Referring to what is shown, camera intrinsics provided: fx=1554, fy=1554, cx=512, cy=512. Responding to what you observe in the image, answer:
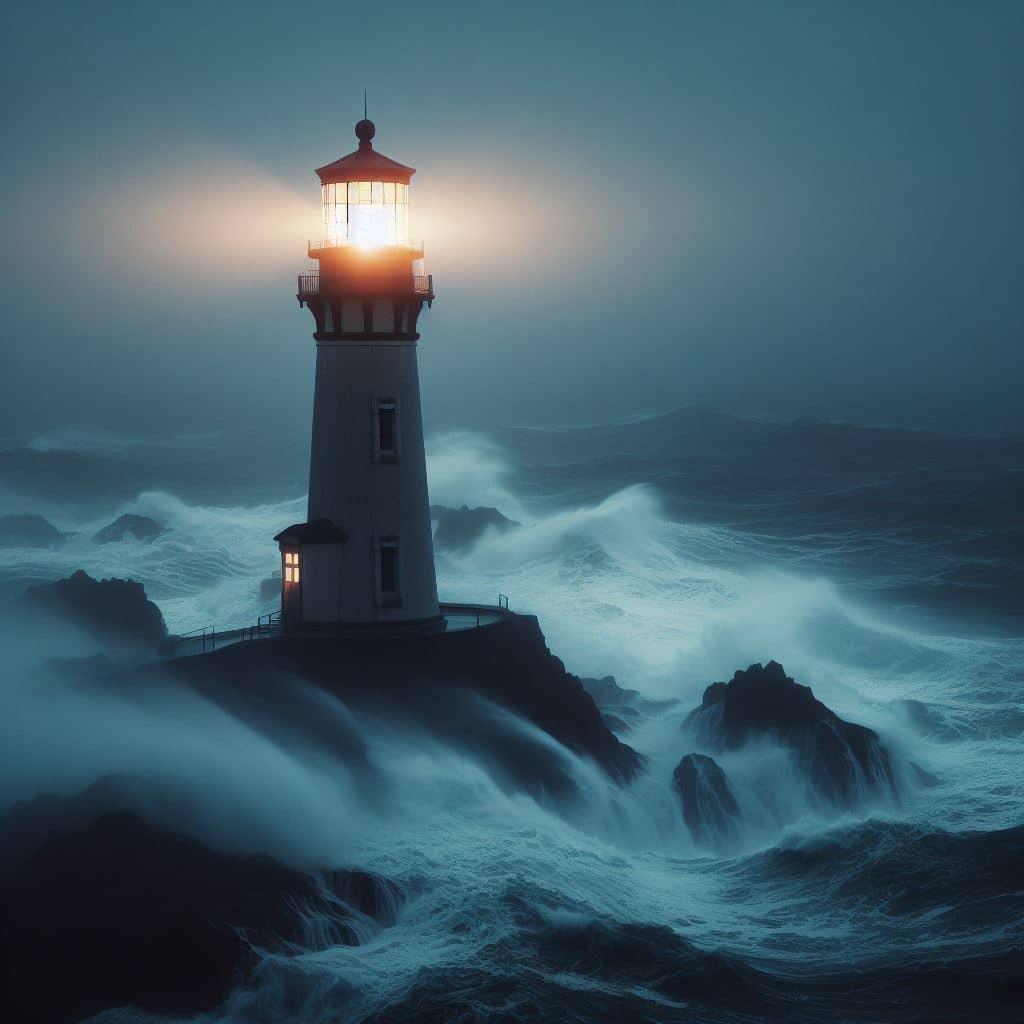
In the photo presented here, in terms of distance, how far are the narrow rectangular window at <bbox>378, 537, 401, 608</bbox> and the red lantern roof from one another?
10.1ft

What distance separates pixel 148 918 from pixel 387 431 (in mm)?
5556

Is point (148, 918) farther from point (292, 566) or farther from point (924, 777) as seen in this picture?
point (924, 777)

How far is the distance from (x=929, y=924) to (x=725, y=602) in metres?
12.6

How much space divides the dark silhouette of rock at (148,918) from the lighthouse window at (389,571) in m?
3.59

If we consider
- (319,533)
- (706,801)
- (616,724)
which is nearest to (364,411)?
(319,533)

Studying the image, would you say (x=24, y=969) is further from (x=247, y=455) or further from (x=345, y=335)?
(x=247, y=455)

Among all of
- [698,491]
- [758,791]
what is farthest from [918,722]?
[698,491]

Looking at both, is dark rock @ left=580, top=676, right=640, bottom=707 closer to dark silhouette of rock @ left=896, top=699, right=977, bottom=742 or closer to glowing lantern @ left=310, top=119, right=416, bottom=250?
dark silhouette of rock @ left=896, top=699, right=977, bottom=742

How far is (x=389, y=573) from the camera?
13547mm

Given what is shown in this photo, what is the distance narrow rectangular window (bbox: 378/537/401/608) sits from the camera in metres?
13.5

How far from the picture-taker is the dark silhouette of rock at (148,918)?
8.36 meters

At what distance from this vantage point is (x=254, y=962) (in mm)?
8797

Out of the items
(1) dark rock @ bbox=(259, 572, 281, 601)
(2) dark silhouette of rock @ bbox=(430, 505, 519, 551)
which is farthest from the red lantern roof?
(2) dark silhouette of rock @ bbox=(430, 505, 519, 551)

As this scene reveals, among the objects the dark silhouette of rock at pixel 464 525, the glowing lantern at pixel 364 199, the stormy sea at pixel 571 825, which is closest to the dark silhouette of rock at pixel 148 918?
the stormy sea at pixel 571 825
